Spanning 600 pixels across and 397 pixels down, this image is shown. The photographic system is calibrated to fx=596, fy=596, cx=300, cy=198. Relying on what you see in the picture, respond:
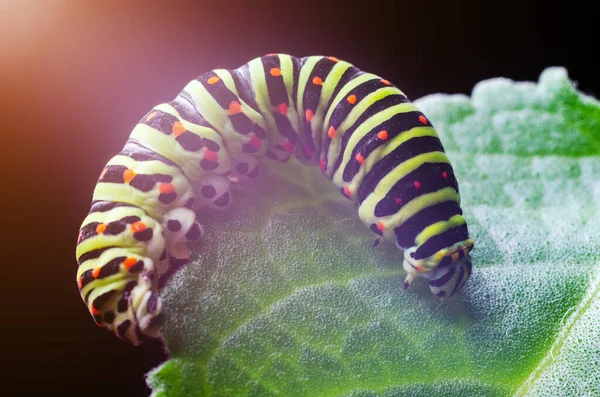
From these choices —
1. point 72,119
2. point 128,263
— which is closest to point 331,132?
point 128,263

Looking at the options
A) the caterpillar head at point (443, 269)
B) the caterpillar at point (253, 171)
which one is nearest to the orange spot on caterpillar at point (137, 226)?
the caterpillar at point (253, 171)

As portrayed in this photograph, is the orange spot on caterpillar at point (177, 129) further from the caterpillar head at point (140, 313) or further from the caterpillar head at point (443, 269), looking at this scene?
the caterpillar head at point (443, 269)

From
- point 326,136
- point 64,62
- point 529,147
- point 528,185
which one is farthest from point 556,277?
point 64,62

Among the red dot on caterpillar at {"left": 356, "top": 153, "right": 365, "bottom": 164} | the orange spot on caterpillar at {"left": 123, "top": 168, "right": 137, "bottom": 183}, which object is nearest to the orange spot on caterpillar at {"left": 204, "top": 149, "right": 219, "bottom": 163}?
the orange spot on caterpillar at {"left": 123, "top": 168, "right": 137, "bottom": 183}

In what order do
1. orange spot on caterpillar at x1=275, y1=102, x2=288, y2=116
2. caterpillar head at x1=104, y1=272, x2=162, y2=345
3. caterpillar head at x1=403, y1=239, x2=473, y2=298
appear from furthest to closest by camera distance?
1. orange spot on caterpillar at x1=275, y1=102, x2=288, y2=116
2. caterpillar head at x1=403, y1=239, x2=473, y2=298
3. caterpillar head at x1=104, y1=272, x2=162, y2=345

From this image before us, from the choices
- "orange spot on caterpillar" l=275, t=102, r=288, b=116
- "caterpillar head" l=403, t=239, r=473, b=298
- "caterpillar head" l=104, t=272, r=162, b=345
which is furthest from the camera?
"orange spot on caterpillar" l=275, t=102, r=288, b=116

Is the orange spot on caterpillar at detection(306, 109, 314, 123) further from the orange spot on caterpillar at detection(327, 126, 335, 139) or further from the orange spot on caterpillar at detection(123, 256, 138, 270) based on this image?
the orange spot on caterpillar at detection(123, 256, 138, 270)
